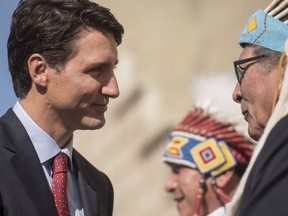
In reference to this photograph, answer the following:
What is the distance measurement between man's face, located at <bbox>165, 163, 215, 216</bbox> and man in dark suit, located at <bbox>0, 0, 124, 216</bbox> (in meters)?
0.59

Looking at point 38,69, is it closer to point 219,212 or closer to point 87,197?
point 87,197

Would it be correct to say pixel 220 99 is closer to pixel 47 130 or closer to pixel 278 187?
pixel 47 130

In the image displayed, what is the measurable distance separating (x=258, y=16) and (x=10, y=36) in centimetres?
107

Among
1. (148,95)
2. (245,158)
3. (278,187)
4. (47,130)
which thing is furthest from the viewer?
(148,95)

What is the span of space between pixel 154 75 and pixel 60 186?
256cm

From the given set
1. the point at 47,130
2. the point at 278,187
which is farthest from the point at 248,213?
the point at 47,130

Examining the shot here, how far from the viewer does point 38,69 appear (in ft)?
9.47

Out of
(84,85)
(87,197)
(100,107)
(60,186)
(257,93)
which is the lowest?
(87,197)

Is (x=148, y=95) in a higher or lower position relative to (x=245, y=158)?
higher

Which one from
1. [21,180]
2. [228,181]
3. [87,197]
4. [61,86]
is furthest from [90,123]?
[228,181]

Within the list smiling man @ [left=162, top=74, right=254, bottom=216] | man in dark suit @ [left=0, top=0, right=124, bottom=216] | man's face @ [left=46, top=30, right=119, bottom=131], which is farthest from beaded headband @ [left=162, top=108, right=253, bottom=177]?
man's face @ [left=46, top=30, right=119, bottom=131]

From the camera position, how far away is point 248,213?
173cm

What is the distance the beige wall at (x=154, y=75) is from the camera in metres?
5.03

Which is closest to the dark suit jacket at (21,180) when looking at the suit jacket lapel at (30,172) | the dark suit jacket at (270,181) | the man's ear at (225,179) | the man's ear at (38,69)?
the suit jacket lapel at (30,172)
